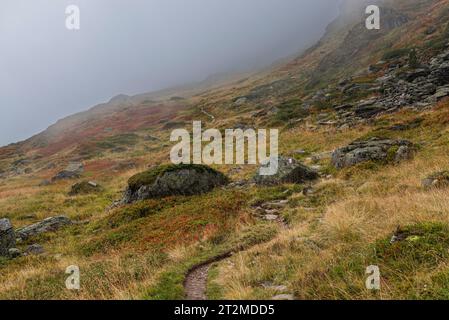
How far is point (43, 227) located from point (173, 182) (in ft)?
23.6

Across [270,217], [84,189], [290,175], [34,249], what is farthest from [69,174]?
[270,217]

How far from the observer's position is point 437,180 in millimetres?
12680

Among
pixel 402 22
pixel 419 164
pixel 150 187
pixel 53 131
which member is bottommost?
pixel 53 131

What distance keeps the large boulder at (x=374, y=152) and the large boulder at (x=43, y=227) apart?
15.4m

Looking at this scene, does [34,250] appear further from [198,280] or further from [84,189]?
[84,189]

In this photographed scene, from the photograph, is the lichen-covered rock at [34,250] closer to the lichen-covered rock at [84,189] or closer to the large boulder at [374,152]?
the lichen-covered rock at [84,189]

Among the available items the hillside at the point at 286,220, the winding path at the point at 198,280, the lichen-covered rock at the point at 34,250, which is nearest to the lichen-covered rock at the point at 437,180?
the hillside at the point at 286,220

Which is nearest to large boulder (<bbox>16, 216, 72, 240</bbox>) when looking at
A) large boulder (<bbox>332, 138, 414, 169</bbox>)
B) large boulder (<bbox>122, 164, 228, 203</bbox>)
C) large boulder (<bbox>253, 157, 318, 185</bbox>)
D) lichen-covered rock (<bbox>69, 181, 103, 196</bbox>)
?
large boulder (<bbox>122, 164, 228, 203</bbox>)

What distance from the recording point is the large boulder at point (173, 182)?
2145 centimetres

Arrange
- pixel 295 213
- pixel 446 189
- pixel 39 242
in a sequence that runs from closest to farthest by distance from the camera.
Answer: pixel 446 189 < pixel 295 213 < pixel 39 242

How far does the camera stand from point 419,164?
1627 cm
